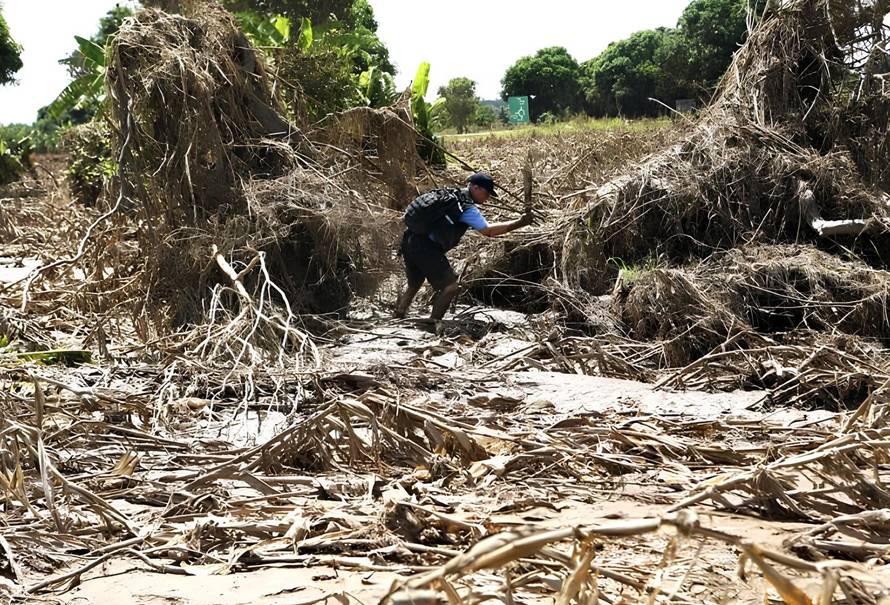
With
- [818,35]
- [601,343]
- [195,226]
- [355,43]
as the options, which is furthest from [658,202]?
[355,43]

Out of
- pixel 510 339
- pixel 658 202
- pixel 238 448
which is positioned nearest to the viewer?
pixel 238 448

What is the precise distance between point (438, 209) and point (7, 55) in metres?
23.3

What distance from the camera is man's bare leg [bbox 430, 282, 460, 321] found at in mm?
7867

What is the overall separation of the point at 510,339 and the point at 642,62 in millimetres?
43410

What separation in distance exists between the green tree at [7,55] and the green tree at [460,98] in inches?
824

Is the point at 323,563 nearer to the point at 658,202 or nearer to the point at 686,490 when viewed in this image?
the point at 686,490

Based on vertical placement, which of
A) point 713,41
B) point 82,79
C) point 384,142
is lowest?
point 384,142

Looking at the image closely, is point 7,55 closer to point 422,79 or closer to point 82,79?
point 82,79

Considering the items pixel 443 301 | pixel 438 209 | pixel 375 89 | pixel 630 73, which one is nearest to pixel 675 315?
pixel 443 301

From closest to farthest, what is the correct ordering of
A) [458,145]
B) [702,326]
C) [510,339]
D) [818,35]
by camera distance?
[702,326]
[510,339]
[818,35]
[458,145]

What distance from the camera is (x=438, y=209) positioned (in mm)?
7715

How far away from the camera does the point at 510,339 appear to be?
24.7 feet

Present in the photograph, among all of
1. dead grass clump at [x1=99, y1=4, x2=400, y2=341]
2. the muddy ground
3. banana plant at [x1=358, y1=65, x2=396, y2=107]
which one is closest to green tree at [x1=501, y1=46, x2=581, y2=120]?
banana plant at [x1=358, y1=65, x2=396, y2=107]

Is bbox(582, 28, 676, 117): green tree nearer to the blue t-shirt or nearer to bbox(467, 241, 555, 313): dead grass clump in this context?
bbox(467, 241, 555, 313): dead grass clump
